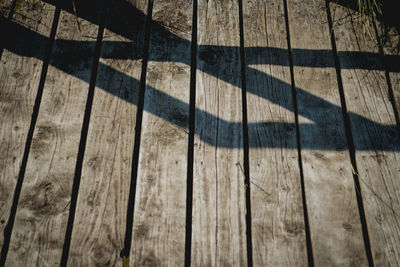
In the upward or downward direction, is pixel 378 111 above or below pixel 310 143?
above

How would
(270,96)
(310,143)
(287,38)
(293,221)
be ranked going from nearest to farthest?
(293,221), (310,143), (270,96), (287,38)

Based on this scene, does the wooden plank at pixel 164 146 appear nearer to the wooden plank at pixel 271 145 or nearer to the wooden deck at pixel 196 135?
the wooden deck at pixel 196 135

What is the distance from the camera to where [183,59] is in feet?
5.49

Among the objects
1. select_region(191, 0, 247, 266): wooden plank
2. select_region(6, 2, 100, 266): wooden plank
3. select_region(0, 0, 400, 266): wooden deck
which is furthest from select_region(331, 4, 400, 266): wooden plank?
select_region(6, 2, 100, 266): wooden plank

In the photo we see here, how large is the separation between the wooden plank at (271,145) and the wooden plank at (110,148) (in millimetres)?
606

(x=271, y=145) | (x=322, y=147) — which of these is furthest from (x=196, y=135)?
(x=322, y=147)

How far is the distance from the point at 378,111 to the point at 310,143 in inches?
16.8

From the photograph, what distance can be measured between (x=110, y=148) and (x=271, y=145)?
0.79 meters

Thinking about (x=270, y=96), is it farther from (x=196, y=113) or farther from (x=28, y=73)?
(x=28, y=73)

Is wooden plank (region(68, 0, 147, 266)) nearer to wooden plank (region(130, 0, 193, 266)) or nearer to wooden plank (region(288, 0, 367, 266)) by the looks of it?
wooden plank (region(130, 0, 193, 266))

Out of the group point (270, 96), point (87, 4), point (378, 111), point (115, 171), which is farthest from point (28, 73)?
point (378, 111)

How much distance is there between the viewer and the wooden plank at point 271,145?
50.6 inches

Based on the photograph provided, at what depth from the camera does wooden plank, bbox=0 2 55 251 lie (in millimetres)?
1389

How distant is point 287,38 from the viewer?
5.76ft
